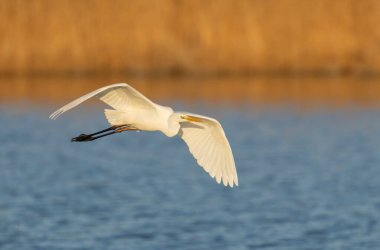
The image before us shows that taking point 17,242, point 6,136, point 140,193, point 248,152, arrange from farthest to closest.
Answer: point 6,136
point 248,152
point 140,193
point 17,242

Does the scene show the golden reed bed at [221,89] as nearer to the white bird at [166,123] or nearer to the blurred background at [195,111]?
Answer: the blurred background at [195,111]

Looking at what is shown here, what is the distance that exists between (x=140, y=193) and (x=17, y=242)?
3404mm

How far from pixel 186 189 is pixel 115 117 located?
6836mm

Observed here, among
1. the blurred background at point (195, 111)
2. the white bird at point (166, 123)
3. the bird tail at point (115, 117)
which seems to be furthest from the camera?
the blurred background at point (195, 111)

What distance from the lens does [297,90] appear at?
28938mm

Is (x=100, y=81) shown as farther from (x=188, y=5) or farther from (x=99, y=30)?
(x=188, y=5)

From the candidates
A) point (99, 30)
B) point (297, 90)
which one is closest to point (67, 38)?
point (99, 30)

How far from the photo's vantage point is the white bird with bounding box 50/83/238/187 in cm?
983

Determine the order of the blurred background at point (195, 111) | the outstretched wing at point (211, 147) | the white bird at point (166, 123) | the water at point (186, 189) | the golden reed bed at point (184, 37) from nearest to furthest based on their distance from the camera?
the white bird at point (166, 123) < the outstretched wing at point (211, 147) < the water at point (186, 189) < the blurred background at point (195, 111) < the golden reed bed at point (184, 37)

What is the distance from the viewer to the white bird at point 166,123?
983 cm

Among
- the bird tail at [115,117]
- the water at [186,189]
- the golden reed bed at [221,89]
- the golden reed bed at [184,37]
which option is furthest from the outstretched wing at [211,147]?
the golden reed bed at [184,37]

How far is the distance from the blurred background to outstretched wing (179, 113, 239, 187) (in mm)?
2672

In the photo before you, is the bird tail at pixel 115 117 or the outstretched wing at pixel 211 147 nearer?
the bird tail at pixel 115 117

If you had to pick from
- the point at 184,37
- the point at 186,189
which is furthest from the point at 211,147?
the point at 184,37
